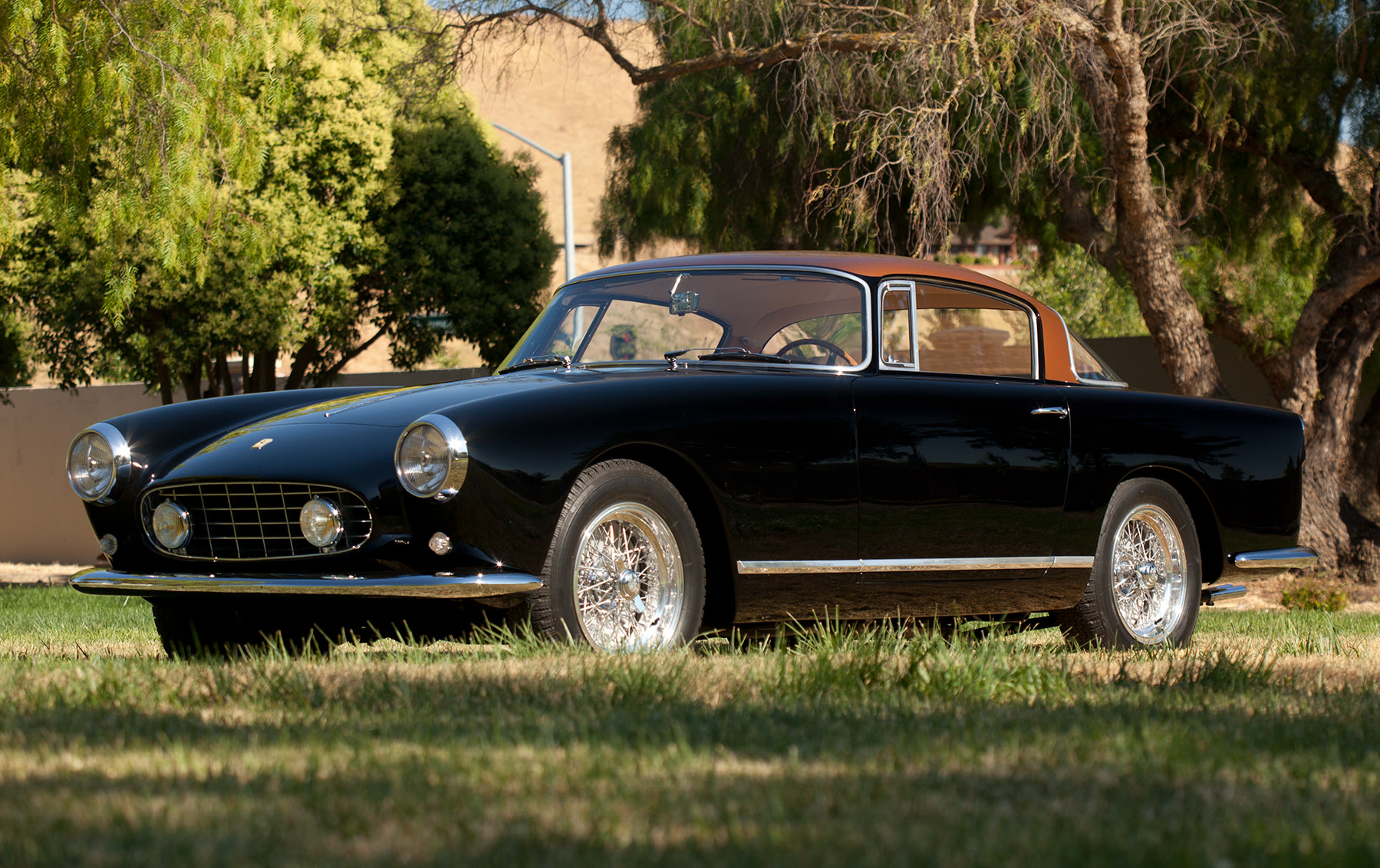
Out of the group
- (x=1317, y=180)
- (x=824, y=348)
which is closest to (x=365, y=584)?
(x=824, y=348)

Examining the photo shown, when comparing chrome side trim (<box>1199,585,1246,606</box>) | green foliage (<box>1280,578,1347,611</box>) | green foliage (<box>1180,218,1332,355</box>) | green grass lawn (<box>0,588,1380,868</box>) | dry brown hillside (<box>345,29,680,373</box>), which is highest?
dry brown hillside (<box>345,29,680,373</box>)

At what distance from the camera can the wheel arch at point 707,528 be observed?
4996 millimetres

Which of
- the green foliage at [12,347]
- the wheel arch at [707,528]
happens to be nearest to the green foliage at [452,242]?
the green foliage at [12,347]

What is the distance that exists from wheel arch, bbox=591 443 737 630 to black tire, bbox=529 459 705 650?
0.21 feet

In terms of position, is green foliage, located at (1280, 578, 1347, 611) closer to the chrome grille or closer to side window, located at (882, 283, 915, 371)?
side window, located at (882, 283, 915, 371)

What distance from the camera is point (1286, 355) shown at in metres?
15.5

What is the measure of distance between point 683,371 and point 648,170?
498 inches

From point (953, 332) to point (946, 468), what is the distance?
0.88 meters

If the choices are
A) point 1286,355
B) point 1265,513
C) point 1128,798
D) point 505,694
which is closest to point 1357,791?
point 1128,798

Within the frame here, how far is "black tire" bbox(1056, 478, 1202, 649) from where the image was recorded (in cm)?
618

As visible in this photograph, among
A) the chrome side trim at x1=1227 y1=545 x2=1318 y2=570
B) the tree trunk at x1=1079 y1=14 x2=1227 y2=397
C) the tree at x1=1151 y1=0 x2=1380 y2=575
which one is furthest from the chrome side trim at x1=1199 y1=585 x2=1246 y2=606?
the tree at x1=1151 y1=0 x2=1380 y2=575

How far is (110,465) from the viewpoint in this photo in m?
5.34

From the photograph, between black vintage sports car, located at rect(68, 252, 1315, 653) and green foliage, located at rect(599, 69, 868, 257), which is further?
green foliage, located at rect(599, 69, 868, 257)

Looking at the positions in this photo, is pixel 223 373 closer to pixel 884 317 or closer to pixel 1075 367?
pixel 1075 367
